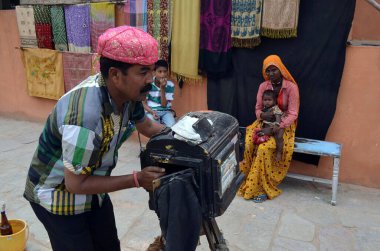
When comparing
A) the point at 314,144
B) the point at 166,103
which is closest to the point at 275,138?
the point at 314,144

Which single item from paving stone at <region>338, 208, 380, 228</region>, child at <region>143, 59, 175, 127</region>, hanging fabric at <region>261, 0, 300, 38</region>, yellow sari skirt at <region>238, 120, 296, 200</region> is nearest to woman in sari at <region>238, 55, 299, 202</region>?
yellow sari skirt at <region>238, 120, 296, 200</region>

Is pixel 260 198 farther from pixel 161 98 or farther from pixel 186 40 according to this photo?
pixel 186 40

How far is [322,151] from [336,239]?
3.11ft

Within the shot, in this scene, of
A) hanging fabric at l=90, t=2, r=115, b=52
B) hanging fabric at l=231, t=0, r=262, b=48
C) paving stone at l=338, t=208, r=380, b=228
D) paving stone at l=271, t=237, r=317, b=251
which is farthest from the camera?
hanging fabric at l=90, t=2, r=115, b=52

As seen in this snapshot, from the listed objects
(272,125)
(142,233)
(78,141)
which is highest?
(78,141)

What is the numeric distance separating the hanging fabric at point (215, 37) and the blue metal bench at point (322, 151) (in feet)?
4.22

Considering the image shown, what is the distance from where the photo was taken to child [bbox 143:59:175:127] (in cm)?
472

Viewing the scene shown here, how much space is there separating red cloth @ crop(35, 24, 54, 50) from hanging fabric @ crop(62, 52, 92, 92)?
34cm

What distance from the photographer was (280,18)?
13.0 feet

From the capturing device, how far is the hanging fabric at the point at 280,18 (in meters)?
3.89

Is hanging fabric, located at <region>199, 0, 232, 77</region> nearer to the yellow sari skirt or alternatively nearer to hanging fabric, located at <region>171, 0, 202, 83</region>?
hanging fabric, located at <region>171, 0, 202, 83</region>

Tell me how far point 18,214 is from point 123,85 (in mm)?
2756

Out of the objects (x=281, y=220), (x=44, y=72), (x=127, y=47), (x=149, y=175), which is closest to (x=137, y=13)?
(x=44, y=72)

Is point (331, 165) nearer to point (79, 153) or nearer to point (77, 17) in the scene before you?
point (79, 153)
